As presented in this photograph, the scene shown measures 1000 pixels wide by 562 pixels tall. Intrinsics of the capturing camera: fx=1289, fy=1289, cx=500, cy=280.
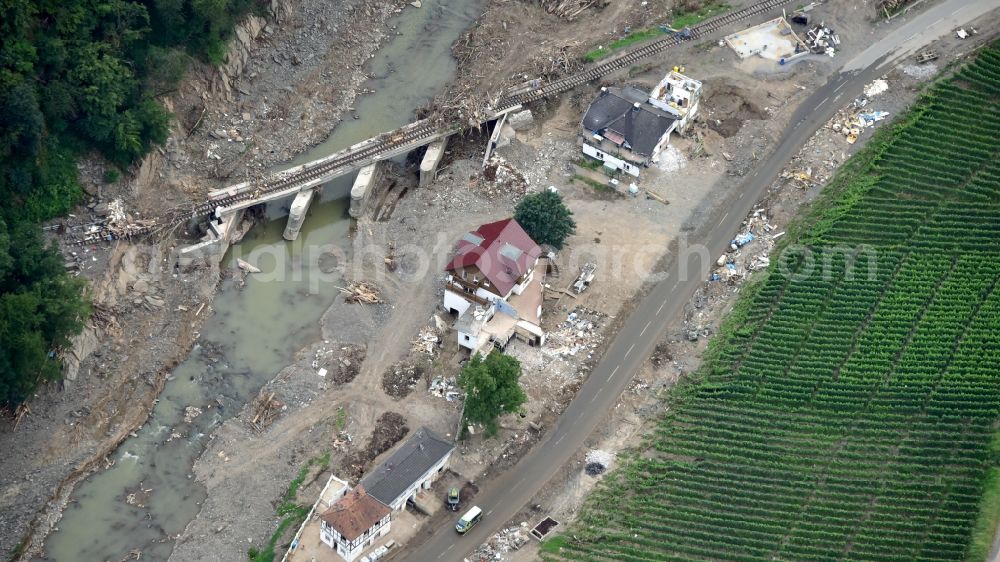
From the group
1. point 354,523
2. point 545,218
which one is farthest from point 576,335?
point 354,523

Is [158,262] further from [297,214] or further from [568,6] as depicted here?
[568,6]

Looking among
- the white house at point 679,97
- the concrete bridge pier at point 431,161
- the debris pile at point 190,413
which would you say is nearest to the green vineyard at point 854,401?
the white house at point 679,97

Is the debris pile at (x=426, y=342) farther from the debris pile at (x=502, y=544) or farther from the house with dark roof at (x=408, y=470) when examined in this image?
the debris pile at (x=502, y=544)

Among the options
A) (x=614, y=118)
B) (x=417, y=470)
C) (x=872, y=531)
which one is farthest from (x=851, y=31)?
(x=417, y=470)

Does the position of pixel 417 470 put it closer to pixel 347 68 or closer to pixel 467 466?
pixel 467 466

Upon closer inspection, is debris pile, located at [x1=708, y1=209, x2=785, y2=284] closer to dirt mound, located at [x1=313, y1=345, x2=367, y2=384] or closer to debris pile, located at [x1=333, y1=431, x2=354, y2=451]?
dirt mound, located at [x1=313, y1=345, x2=367, y2=384]

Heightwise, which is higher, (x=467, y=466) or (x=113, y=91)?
(x=113, y=91)
